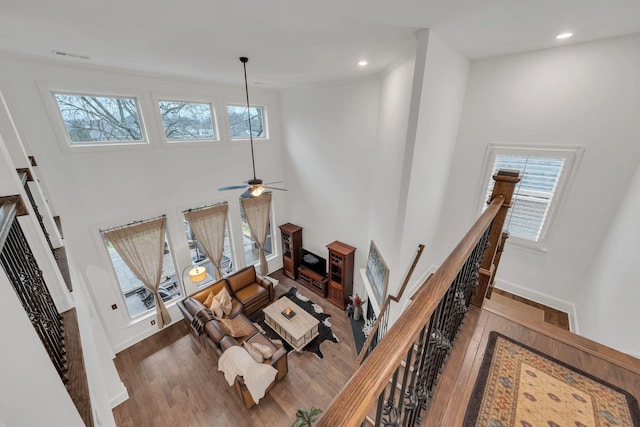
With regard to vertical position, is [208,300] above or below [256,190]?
below

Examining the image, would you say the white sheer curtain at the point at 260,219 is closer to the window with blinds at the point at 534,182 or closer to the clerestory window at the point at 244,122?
the clerestory window at the point at 244,122

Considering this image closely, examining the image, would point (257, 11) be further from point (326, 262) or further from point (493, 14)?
point (326, 262)

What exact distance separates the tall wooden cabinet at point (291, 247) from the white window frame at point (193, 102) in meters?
2.84

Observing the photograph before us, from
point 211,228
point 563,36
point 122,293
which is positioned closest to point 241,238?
point 211,228

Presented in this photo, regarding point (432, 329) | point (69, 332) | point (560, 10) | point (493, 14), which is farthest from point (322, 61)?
point (69, 332)

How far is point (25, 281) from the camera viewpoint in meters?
1.23

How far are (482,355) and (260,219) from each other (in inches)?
222

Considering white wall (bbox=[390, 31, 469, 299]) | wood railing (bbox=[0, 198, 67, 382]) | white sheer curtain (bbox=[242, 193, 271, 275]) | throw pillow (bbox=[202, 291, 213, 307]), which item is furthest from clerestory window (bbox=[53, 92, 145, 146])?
white wall (bbox=[390, 31, 469, 299])

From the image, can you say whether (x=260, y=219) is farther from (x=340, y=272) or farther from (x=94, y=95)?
(x=94, y=95)

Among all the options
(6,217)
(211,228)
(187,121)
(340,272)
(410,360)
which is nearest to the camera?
(410,360)

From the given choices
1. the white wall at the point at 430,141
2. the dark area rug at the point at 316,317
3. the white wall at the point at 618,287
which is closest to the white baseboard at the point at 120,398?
the dark area rug at the point at 316,317

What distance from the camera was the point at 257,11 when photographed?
204 cm

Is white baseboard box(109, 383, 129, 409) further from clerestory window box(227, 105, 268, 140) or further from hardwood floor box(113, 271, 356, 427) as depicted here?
clerestory window box(227, 105, 268, 140)

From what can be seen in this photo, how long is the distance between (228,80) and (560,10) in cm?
483
